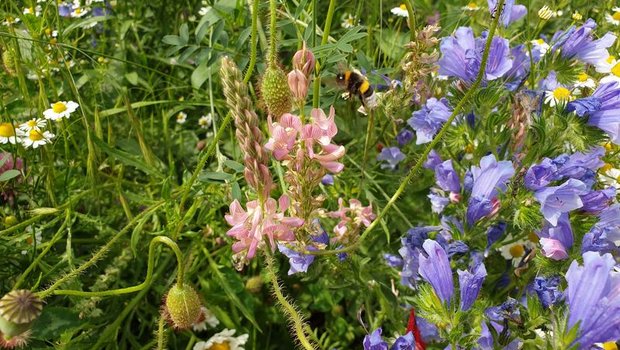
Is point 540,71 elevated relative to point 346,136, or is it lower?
elevated

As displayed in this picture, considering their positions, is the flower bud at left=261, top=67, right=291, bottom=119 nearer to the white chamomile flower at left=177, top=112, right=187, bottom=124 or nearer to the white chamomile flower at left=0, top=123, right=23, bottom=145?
the white chamomile flower at left=0, top=123, right=23, bottom=145

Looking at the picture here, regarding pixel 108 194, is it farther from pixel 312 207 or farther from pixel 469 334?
pixel 469 334

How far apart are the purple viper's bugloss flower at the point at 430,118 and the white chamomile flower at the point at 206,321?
2.39 feet

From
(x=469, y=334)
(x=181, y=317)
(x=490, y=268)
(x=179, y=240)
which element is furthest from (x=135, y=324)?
(x=469, y=334)

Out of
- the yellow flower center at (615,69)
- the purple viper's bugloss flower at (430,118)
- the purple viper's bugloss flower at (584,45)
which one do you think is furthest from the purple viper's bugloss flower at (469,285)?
the yellow flower center at (615,69)

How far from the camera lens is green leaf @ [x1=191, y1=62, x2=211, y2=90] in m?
1.80

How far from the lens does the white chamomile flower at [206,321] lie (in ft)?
5.68

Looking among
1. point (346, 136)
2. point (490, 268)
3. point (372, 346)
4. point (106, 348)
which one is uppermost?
point (372, 346)

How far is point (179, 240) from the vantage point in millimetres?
1849

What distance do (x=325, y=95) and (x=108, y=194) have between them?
0.75m

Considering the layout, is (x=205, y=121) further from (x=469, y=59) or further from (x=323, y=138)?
(x=323, y=138)

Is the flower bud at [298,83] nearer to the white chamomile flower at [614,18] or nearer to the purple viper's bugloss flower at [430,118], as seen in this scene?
the purple viper's bugloss flower at [430,118]

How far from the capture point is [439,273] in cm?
108

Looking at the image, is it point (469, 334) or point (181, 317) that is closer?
point (469, 334)
